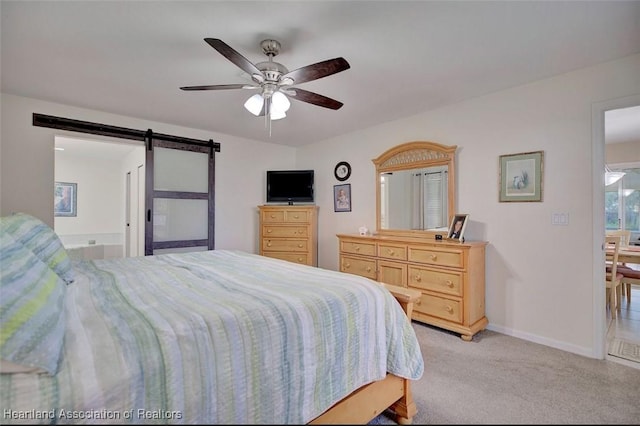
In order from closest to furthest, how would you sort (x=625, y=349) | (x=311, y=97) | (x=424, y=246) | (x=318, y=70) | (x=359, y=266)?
(x=318, y=70) < (x=311, y=97) < (x=625, y=349) < (x=424, y=246) < (x=359, y=266)

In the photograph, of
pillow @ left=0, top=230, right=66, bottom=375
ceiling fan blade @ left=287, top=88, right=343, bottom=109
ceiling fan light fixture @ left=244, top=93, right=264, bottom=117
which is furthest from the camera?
ceiling fan light fixture @ left=244, top=93, right=264, bottom=117

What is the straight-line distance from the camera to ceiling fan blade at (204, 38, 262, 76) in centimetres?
159

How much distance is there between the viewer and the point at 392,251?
3.31 metres

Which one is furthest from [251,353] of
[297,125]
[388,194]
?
[297,125]

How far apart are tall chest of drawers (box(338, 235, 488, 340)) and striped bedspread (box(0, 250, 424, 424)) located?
1383 millimetres

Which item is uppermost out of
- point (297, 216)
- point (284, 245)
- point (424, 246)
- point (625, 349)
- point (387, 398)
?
point (297, 216)

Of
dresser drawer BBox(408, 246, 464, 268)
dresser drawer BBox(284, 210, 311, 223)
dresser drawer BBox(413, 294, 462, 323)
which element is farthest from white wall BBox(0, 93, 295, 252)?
dresser drawer BBox(413, 294, 462, 323)

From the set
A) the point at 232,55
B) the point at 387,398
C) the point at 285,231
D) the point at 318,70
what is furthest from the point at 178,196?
the point at 387,398

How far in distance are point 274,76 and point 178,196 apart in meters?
2.68

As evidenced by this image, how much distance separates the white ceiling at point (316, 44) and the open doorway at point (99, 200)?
2433 millimetres

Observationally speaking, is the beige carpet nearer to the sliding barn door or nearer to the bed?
the bed

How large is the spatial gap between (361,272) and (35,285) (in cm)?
304

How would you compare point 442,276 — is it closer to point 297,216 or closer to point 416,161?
point 416,161

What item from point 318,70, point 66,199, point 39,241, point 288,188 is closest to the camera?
point 39,241
